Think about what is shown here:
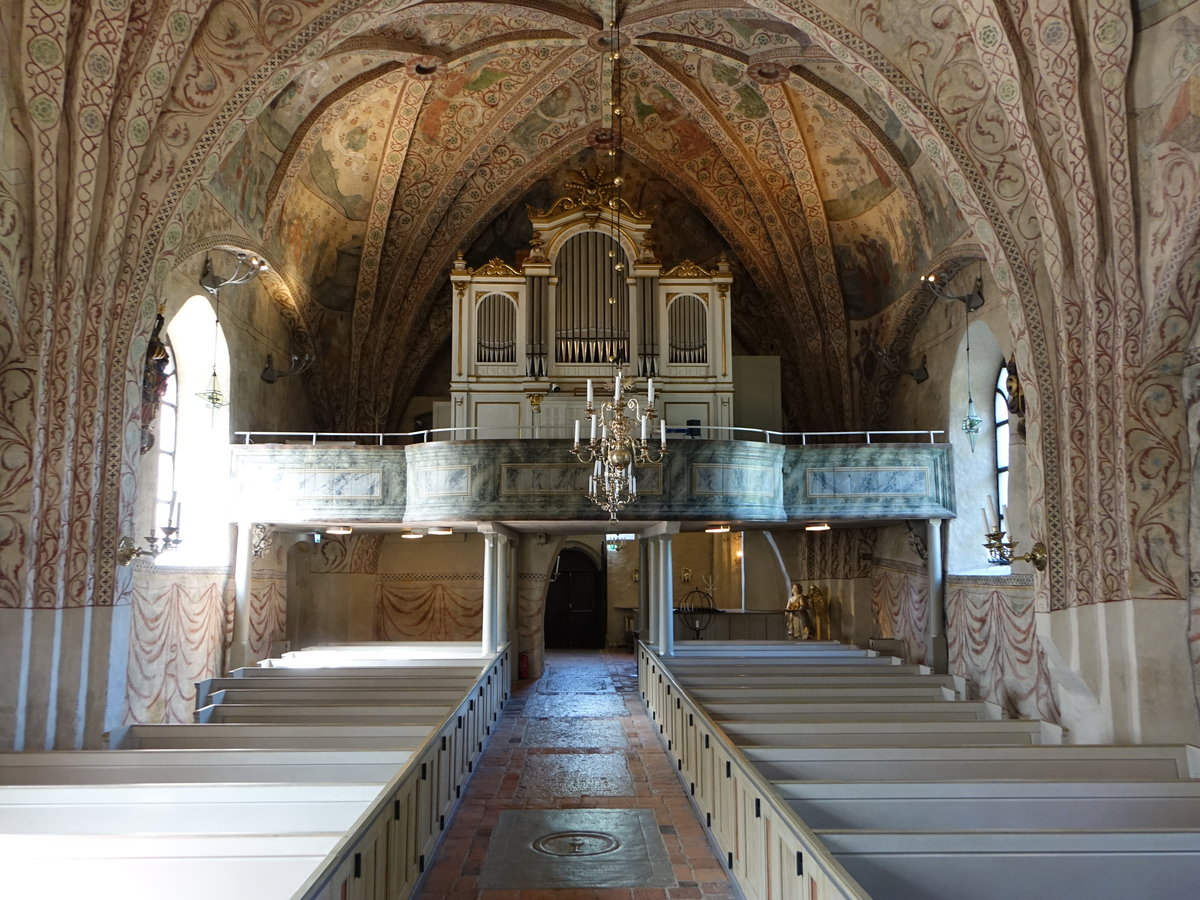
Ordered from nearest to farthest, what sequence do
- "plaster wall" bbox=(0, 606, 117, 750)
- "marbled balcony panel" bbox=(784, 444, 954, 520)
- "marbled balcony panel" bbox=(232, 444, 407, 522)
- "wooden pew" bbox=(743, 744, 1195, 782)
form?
"wooden pew" bbox=(743, 744, 1195, 782), "plaster wall" bbox=(0, 606, 117, 750), "marbled balcony panel" bbox=(232, 444, 407, 522), "marbled balcony panel" bbox=(784, 444, 954, 520)

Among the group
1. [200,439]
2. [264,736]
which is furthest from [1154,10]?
[200,439]

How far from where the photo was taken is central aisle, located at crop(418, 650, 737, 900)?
305 inches

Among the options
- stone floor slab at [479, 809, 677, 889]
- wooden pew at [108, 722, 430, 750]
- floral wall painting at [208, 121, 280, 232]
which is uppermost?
floral wall painting at [208, 121, 280, 232]

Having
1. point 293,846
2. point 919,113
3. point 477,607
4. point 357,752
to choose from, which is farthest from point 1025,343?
point 477,607

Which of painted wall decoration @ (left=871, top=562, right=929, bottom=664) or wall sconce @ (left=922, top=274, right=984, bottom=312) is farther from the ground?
wall sconce @ (left=922, top=274, right=984, bottom=312)

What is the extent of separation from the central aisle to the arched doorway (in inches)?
528

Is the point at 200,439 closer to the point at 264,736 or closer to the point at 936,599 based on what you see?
the point at 264,736

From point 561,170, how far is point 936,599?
1150cm

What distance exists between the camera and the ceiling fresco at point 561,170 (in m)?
15.0

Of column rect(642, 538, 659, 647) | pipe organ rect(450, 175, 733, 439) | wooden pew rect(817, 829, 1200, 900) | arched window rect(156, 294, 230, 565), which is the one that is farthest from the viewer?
column rect(642, 538, 659, 647)

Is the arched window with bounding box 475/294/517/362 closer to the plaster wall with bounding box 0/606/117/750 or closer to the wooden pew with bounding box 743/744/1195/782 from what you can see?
the plaster wall with bounding box 0/606/117/750

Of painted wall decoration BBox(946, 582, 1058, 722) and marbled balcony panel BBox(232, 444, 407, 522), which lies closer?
painted wall decoration BBox(946, 582, 1058, 722)

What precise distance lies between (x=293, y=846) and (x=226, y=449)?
37.6 ft

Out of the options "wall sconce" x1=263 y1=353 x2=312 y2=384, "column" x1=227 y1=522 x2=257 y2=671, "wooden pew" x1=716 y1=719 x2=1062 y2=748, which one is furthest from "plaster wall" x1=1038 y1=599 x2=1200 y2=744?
"wall sconce" x1=263 y1=353 x2=312 y2=384
